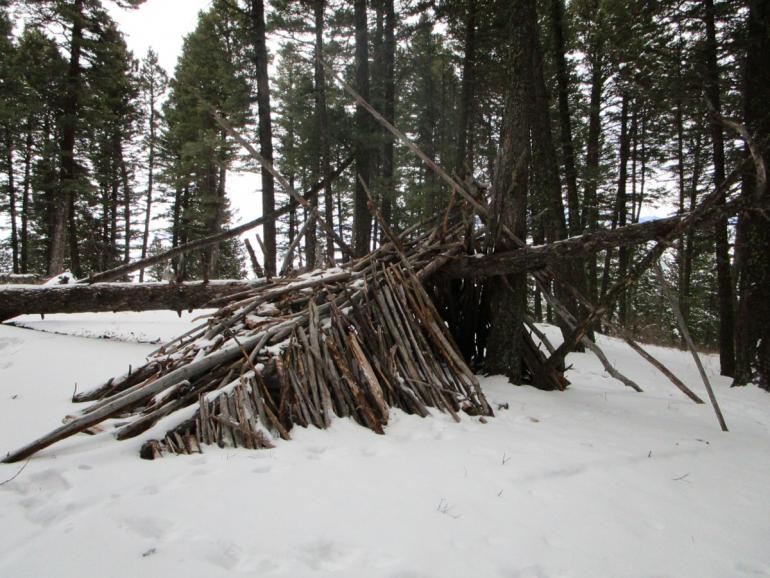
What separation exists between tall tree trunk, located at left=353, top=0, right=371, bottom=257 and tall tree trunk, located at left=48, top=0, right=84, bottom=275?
945cm

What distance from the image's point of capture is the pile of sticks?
2.16 metres

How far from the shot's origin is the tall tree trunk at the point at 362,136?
9.41 metres

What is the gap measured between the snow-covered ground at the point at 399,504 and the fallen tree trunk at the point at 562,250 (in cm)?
144

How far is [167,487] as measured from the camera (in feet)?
5.30

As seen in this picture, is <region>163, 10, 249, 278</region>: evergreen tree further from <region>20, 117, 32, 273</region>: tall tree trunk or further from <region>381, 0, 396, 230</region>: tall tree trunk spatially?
<region>20, 117, 32, 273</region>: tall tree trunk

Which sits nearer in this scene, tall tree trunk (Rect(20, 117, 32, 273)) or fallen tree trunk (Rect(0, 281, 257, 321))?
fallen tree trunk (Rect(0, 281, 257, 321))

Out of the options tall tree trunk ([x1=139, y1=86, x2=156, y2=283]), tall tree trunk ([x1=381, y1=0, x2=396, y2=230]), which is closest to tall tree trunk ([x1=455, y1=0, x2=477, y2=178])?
tall tree trunk ([x1=381, y1=0, x2=396, y2=230])

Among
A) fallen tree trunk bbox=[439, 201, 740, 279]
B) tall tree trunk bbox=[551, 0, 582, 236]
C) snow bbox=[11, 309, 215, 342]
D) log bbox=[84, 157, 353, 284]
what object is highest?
tall tree trunk bbox=[551, 0, 582, 236]

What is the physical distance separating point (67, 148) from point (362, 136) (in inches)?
412

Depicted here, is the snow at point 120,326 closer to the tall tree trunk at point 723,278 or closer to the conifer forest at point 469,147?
the conifer forest at point 469,147

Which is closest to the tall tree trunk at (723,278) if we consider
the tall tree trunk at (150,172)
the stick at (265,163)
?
the stick at (265,163)

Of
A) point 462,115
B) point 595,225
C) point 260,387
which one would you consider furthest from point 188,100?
point 260,387

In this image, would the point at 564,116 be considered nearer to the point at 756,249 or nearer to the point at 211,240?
the point at 756,249

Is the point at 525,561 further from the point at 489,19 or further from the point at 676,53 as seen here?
the point at 489,19
